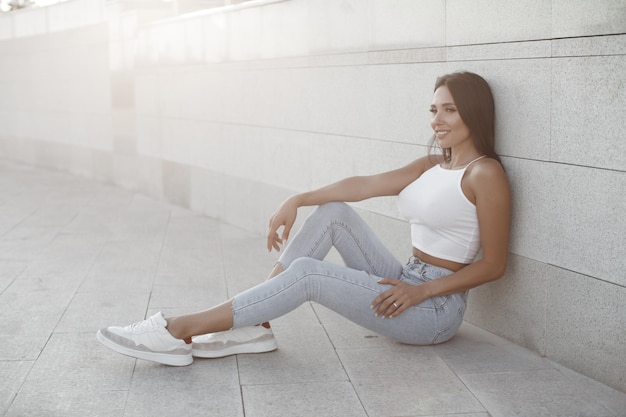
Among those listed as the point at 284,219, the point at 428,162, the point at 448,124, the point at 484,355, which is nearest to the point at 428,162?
the point at 428,162

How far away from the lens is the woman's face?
4281mm

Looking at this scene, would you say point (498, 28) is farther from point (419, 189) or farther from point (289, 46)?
point (289, 46)

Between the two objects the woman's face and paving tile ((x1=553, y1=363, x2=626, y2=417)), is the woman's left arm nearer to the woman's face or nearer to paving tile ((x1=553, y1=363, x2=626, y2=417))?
the woman's face

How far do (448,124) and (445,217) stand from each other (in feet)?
1.47

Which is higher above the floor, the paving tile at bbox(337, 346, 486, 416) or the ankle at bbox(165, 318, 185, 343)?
the ankle at bbox(165, 318, 185, 343)

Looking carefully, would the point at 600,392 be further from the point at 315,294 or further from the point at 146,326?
the point at 146,326

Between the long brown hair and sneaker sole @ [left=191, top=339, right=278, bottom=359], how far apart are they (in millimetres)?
1395

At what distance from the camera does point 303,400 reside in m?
3.74

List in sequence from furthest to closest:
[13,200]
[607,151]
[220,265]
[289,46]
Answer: [13,200] < [289,46] < [220,265] < [607,151]

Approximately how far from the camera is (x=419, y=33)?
17.4ft

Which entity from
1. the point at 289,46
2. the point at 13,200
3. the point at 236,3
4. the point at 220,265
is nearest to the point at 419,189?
the point at 220,265

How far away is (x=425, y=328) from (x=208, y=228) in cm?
446

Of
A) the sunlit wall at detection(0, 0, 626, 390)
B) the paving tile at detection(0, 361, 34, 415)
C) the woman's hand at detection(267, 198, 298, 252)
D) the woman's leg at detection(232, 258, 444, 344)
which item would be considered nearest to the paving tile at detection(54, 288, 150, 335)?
the paving tile at detection(0, 361, 34, 415)

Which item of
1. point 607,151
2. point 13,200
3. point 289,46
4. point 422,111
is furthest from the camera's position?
point 13,200
